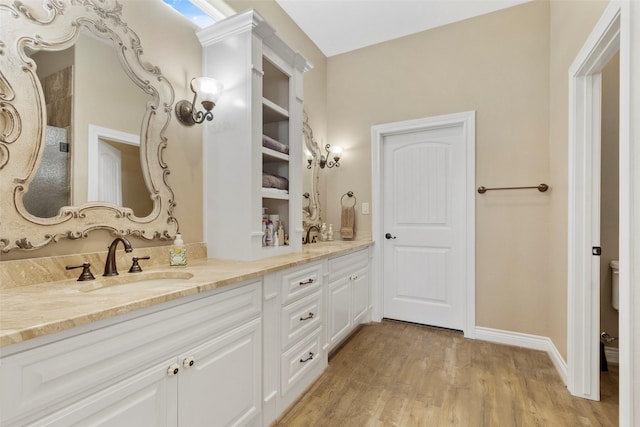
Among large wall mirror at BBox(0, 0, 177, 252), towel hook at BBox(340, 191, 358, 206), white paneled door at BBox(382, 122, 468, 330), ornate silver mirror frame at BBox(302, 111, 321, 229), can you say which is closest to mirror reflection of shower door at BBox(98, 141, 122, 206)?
large wall mirror at BBox(0, 0, 177, 252)

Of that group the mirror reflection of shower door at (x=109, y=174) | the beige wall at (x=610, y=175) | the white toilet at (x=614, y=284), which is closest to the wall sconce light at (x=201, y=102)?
the mirror reflection of shower door at (x=109, y=174)

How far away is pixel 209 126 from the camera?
204 cm

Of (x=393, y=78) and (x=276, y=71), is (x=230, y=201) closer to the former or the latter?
(x=276, y=71)

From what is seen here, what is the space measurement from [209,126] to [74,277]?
1151mm

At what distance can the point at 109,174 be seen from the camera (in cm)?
Result: 150

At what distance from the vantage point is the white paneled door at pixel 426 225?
2975 millimetres

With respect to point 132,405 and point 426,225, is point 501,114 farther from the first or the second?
point 132,405

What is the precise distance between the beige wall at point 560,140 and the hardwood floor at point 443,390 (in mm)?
345

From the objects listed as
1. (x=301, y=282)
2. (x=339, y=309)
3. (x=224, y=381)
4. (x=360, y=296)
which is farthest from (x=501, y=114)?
(x=224, y=381)

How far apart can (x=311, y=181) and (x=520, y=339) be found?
2376 millimetres

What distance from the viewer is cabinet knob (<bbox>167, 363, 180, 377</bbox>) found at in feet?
3.58

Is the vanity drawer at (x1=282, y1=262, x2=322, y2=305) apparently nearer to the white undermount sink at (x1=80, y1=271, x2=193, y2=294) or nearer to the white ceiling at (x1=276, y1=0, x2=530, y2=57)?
the white undermount sink at (x1=80, y1=271, x2=193, y2=294)

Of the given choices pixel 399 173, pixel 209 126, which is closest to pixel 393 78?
pixel 399 173

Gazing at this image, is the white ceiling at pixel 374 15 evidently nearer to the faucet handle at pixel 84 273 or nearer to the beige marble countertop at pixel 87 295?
the beige marble countertop at pixel 87 295
